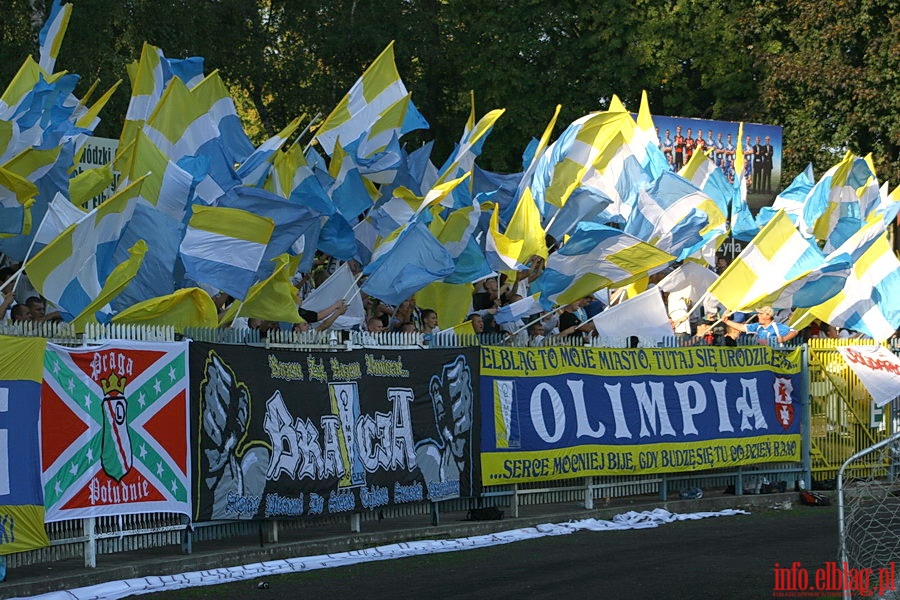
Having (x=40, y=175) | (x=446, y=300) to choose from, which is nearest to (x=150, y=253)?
(x=40, y=175)

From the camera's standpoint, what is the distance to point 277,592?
1195 cm

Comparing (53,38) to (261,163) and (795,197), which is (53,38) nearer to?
(261,163)

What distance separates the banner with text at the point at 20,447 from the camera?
11500 millimetres

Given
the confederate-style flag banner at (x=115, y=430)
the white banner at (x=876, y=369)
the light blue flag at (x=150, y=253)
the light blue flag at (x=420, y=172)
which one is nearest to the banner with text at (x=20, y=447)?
the confederate-style flag banner at (x=115, y=430)

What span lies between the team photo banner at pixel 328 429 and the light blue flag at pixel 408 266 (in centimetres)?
79

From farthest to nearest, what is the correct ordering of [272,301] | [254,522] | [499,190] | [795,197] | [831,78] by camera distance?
[831,78]
[795,197]
[499,190]
[272,301]
[254,522]

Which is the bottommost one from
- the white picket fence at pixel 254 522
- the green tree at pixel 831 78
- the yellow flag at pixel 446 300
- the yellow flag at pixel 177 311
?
the white picket fence at pixel 254 522

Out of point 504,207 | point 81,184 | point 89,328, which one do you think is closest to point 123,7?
point 504,207

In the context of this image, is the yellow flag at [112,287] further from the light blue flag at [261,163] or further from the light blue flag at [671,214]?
the light blue flag at [671,214]

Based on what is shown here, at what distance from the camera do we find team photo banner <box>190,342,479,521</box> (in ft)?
44.4

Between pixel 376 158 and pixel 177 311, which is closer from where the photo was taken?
pixel 177 311

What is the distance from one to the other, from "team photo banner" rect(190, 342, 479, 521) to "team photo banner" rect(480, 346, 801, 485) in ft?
1.86

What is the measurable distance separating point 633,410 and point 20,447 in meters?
8.71

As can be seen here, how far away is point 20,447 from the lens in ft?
38.2
